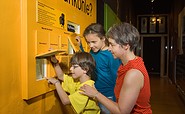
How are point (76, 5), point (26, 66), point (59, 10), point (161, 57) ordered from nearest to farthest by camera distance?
point (26, 66)
point (59, 10)
point (76, 5)
point (161, 57)

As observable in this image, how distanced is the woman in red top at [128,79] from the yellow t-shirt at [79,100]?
0.20 m

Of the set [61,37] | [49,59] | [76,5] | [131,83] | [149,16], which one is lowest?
[131,83]

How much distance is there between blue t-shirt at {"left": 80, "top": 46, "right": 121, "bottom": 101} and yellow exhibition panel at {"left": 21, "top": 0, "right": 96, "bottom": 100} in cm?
30

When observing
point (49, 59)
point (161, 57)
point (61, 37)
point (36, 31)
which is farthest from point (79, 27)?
point (161, 57)

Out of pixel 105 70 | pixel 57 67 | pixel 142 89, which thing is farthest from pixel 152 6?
pixel 142 89

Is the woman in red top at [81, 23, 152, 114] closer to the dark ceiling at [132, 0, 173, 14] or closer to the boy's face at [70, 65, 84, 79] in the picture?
the boy's face at [70, 65, 84, 79]

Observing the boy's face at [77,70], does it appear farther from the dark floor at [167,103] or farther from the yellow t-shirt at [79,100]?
the dark floor at [167,103]

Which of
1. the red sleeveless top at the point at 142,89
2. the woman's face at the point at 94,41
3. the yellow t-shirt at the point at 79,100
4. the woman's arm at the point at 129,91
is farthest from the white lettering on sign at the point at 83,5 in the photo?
the woman's arm at the point at 129,91

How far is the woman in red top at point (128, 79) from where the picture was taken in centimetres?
129

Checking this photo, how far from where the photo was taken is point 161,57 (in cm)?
1125

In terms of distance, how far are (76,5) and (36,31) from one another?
897mm

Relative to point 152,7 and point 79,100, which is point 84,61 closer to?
point 79,100

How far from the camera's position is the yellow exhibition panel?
1.52 m

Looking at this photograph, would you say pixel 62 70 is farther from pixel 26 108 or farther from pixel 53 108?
pixel 26 108
